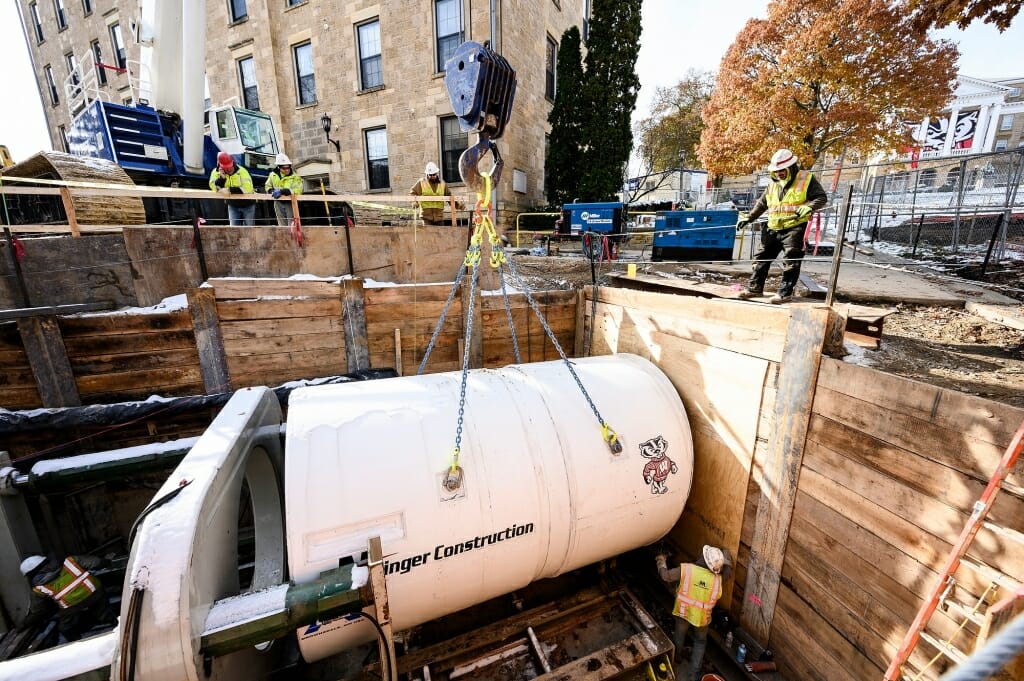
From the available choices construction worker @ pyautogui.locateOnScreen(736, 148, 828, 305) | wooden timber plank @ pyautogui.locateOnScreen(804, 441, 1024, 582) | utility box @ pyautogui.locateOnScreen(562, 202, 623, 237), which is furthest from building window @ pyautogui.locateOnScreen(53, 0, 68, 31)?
wooden timber plank @ pyautogui.locateOnScreen(804, 441, 1024, 582)

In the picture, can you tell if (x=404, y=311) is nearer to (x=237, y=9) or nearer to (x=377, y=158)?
(x=377, y=158)

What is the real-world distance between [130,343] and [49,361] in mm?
851

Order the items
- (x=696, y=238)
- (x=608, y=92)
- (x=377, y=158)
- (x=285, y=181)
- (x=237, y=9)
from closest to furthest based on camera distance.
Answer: (x=285, y=181), (x=696, y=238), (x=377, y=158), (x=608, y=92), (x=237, y=9)

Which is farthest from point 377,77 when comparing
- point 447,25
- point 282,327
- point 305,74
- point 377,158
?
point 282,327

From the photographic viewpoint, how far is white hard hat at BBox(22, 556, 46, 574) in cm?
427

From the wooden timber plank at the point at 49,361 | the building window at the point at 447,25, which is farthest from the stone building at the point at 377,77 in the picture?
the wooden timber plank at the point at 49,361

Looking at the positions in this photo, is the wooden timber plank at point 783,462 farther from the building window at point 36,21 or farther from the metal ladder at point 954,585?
the building window at point 36,21

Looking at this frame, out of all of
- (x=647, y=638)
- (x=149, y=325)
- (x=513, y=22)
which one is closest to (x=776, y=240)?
(x=647, y=638)

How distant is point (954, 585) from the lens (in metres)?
2.60

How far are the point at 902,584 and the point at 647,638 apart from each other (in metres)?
2.01

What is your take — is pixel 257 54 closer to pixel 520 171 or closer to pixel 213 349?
pixel 520 171

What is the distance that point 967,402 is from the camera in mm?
2510

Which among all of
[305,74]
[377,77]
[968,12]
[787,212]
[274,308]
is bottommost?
[274,308]

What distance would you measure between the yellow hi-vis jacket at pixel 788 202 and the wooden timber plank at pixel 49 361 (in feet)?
30.2
